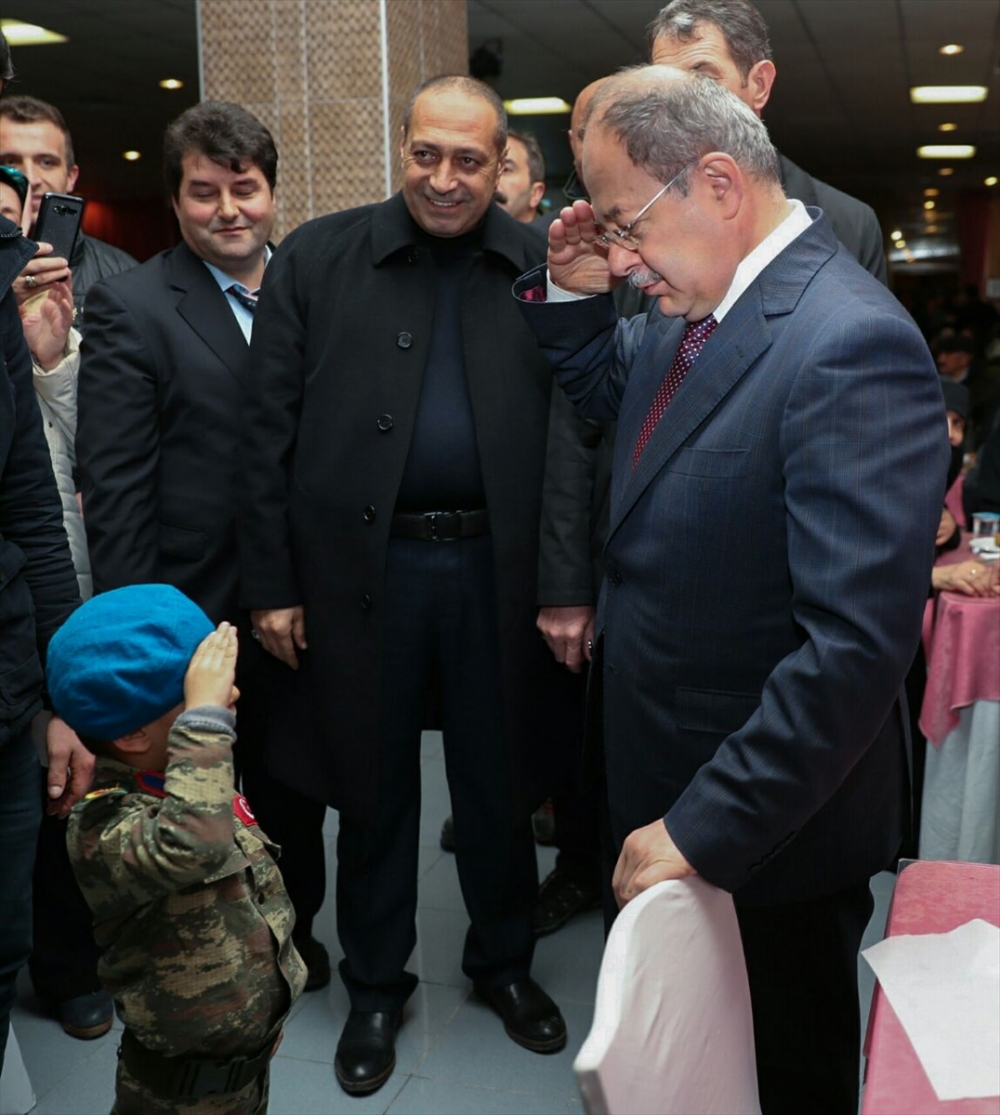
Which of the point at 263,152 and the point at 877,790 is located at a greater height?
the point at 263,152

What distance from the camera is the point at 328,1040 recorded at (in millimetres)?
2549

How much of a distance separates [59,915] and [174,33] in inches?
292

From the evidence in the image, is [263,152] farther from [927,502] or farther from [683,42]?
[927,502]

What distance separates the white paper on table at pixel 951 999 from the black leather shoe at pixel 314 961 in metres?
1.74

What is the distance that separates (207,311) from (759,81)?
45.8 inches

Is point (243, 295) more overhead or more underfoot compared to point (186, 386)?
more overhead

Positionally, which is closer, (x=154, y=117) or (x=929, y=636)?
(x=929, y=636)

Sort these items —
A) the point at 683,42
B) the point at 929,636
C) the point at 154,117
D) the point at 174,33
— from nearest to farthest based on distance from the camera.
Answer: the point at 683,42, the point at 929,636, the point at 174,33, the point at 154,117

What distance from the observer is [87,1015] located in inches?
101

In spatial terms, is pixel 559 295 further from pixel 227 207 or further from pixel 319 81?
pixel 319 81

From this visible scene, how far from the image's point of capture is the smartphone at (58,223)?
239 cm

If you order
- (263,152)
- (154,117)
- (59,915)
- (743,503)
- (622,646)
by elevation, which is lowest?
(59,915)

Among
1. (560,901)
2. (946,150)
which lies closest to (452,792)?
(560,901)

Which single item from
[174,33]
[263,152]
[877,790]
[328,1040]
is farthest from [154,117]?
[877,790]
